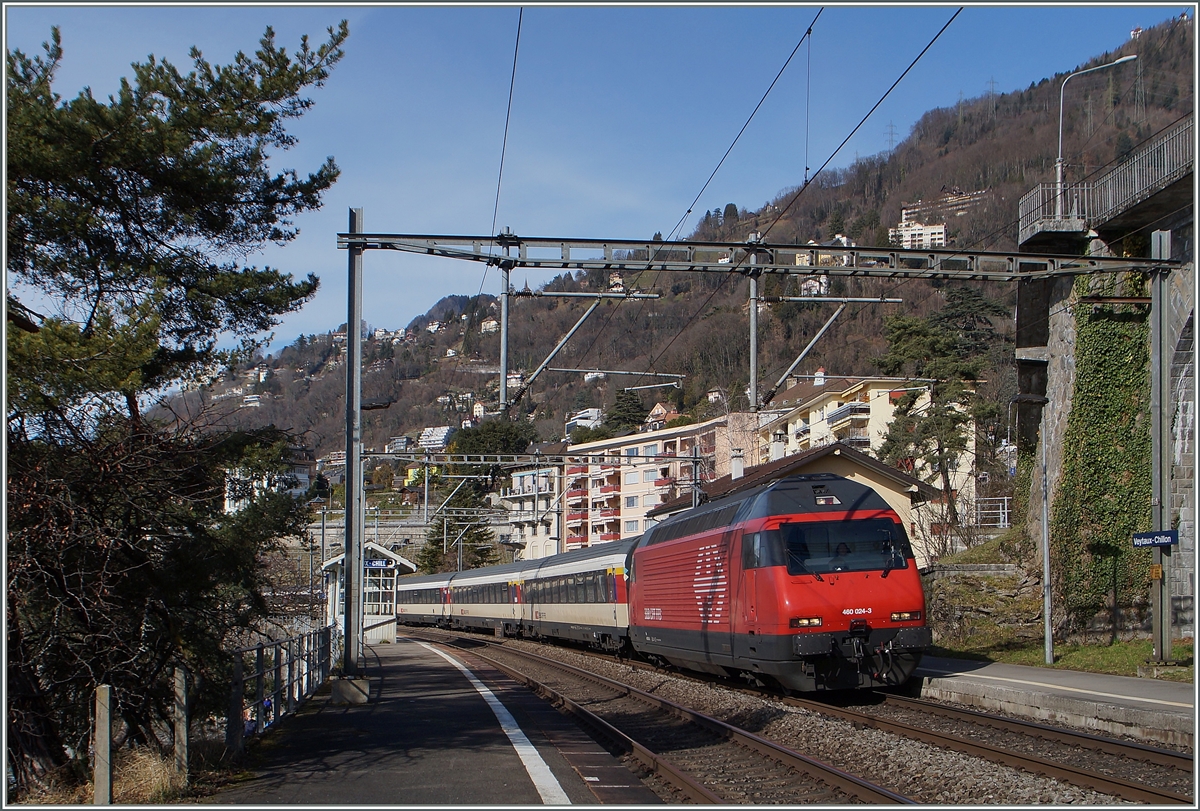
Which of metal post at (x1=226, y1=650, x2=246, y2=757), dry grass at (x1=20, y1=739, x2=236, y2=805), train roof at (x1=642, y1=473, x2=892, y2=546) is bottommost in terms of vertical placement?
dry grass at (x1=20, y1=739, x2=236, y2=805)

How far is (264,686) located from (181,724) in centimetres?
272

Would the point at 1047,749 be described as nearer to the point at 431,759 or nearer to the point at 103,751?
the point at 431,759

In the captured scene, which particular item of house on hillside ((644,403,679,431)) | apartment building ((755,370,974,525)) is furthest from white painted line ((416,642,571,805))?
house on hillside ((644,403,679,431))

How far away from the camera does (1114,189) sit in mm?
21656

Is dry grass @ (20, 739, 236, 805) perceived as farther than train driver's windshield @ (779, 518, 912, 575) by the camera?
No

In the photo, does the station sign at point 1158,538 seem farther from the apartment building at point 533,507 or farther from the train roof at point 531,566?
the apartment building at point 533,507

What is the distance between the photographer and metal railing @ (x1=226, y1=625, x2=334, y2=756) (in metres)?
9.35

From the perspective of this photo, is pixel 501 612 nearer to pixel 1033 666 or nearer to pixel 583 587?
pixel 583 587

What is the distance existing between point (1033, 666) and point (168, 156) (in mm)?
16371

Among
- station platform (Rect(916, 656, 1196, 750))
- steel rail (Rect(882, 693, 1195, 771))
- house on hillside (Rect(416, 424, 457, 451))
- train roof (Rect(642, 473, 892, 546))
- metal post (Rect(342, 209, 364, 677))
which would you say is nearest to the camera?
steel rail (Rect(882, 693, 1195, 771))

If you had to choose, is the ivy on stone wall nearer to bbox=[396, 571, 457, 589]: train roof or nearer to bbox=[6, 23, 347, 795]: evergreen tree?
bbox=[6, 23, 347, 795]: evergreen tree

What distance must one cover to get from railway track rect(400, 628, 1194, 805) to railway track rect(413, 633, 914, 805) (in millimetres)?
1807

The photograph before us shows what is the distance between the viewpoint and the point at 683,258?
1642 centimetres

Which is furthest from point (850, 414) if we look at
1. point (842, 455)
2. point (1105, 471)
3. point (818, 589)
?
point (818, 589)
